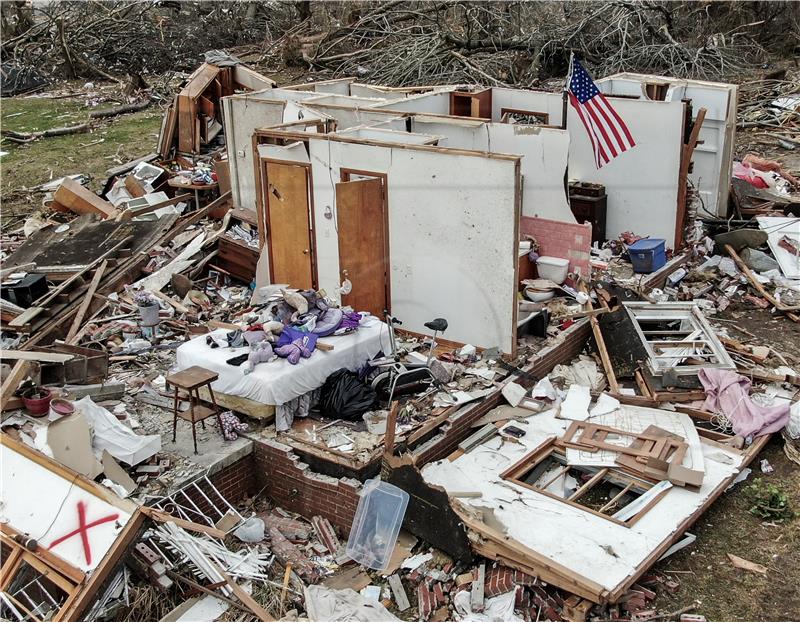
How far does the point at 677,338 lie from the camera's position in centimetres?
1156

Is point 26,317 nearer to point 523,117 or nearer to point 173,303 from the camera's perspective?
point 173,303

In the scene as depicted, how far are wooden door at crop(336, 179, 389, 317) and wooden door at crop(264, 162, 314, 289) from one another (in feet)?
2.60

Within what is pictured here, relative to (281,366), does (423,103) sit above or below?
above

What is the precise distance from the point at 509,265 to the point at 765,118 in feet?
44.8

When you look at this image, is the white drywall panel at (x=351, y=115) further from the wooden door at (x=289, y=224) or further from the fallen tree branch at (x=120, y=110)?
the fallen tree branch at (x=120, y=110)

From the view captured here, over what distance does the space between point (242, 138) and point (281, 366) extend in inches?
281

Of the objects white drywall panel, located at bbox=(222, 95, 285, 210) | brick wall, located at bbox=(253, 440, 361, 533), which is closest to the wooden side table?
brick wall, located at bbox=(253, 440, 361, 533)

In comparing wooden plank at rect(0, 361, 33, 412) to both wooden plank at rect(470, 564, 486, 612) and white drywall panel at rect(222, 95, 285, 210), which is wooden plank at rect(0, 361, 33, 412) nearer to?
wooden plank at rect(470, 564, 486, 612)

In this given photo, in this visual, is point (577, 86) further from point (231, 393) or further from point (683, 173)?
point (231, 393)

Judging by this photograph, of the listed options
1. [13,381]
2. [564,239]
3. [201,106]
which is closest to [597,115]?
[564,239]

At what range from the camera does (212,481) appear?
8.27 m

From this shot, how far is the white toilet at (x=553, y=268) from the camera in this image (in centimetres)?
1197

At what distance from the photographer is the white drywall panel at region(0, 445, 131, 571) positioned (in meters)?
6.87

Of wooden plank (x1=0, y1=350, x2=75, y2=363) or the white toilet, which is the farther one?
the white toilet
